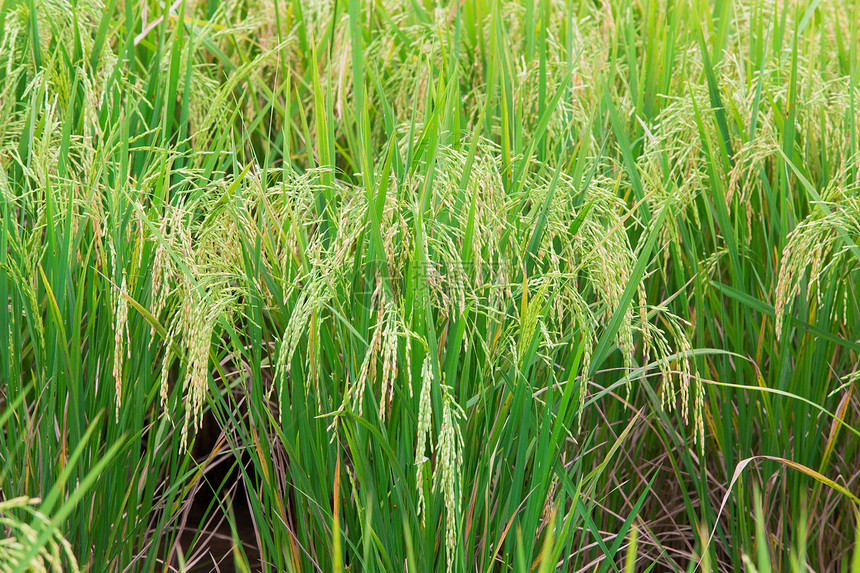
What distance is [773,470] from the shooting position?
1672 millimetres

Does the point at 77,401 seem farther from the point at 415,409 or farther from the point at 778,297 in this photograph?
the point at 778,297

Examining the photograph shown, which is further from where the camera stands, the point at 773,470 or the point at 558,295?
the point at 773,470

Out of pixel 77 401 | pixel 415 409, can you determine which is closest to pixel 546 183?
pixel 415 409

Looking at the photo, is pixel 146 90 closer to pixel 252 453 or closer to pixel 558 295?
pixel 252 453

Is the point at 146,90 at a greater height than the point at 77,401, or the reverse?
the point at 146,90

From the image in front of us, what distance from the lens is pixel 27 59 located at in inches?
76.8

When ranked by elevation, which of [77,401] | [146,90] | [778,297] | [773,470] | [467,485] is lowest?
[773,470]

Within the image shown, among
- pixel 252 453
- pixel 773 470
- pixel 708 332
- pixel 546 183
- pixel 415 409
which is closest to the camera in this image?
pixel 415 409

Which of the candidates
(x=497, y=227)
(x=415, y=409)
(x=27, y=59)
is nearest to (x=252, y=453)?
(x=415, y=409)

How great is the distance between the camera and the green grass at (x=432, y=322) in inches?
49.9

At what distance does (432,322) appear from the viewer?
1232 millimetres

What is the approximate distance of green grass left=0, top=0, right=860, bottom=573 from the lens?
127cm

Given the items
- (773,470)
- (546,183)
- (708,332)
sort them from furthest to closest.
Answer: (708,332) → (773,470) → (546,183)

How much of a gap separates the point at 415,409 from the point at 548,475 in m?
0.23
